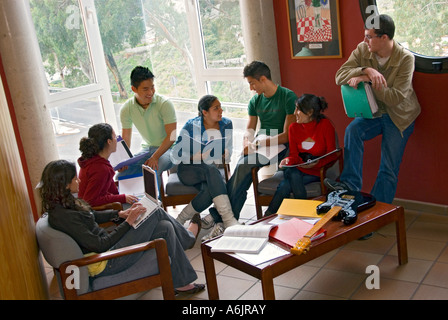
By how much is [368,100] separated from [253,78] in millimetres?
1004

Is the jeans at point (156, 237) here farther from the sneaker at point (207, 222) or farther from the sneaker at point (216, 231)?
the sneaker at point (207, 222)

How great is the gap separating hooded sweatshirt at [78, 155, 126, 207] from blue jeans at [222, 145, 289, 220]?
0.99 m

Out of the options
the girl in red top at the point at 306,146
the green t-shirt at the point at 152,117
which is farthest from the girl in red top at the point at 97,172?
the girl in red top at the point at 306,146

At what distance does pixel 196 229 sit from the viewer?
14.8 ft

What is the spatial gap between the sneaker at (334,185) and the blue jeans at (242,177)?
0.69 m

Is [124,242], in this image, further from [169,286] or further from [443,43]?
[443,43]

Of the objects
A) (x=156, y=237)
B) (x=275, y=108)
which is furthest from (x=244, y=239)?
(x=275, y=108)

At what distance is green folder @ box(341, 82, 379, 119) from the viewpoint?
4090mm

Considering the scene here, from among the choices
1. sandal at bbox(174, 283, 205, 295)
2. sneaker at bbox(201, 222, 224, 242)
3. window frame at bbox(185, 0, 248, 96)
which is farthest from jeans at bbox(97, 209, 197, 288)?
window frame at bbox(185, 0, 248, 96)

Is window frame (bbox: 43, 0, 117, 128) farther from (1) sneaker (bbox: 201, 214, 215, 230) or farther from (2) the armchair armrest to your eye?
(2) the armchair armrest

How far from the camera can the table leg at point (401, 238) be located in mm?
3607

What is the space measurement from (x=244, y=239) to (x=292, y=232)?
29cm

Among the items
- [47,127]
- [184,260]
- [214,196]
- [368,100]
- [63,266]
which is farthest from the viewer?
[47,127]
